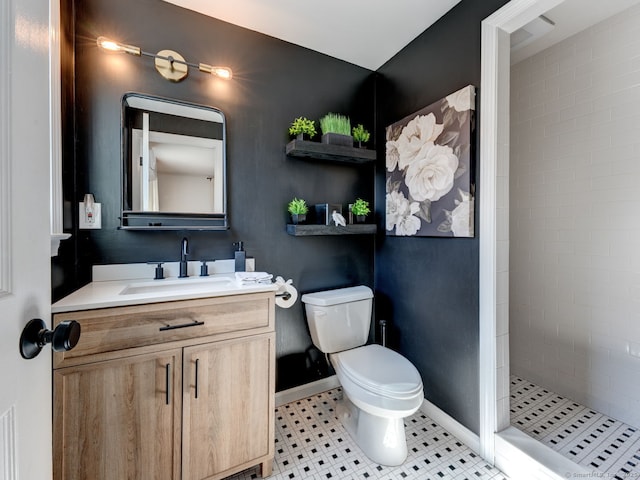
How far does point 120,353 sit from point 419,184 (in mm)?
1753

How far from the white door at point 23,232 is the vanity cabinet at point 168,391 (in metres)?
0.44

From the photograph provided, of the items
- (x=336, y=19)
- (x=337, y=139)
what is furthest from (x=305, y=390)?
(x=336, y=19)

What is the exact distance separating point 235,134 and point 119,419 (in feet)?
5.00

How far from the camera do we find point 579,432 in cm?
160

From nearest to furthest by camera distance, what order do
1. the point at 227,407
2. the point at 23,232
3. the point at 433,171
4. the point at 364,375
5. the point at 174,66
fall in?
the point at 23,232, the point at 227,407, the point at 364,375, the point at 174,66, the point at 433,171

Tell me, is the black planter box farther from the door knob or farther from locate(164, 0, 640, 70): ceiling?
the door knob

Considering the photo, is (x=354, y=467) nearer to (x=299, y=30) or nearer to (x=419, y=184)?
(x=419, y=184)

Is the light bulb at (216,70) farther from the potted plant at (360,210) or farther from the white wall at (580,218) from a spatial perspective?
the white wall at (580,218)

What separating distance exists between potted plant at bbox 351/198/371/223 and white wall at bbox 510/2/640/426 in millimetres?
1219

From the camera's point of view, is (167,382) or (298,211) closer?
(167,382)

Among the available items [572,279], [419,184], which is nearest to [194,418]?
[419,184]

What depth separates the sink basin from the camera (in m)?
1.27

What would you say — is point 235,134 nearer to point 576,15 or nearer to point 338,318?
point 338,318

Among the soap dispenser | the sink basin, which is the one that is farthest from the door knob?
the soap dispenser
